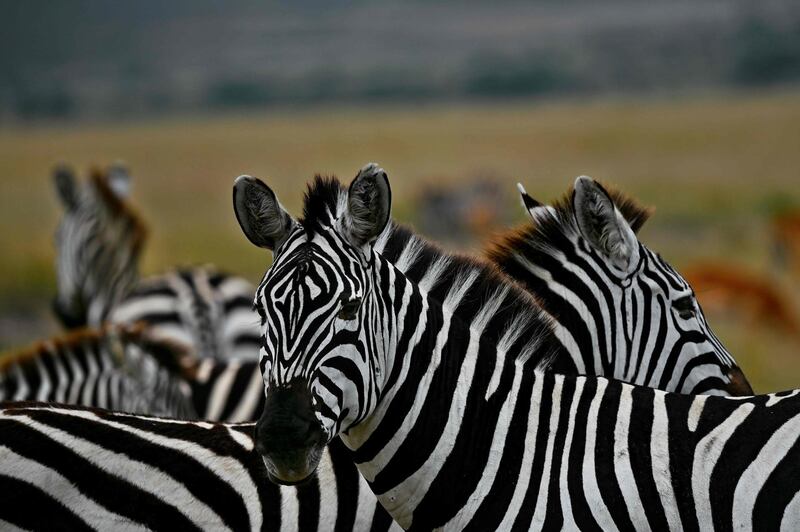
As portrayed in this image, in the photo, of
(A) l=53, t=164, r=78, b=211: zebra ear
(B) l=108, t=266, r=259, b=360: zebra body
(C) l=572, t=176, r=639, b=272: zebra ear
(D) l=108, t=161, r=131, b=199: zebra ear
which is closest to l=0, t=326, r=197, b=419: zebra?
(B) l=108, t=266, r=259, b=360: zebra body

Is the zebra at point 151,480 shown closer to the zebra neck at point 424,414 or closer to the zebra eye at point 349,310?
the zebra neck at point 424,414

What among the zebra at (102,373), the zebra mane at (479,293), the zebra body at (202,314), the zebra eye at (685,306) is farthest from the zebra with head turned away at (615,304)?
the zebra body at (202,314)

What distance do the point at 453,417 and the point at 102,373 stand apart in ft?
12.5

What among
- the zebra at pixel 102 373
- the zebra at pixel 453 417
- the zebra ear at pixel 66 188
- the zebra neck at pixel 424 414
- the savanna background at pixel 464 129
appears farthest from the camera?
the savanna background at pixel 464 129

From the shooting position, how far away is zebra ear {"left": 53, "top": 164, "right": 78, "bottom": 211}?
1141 centimetres

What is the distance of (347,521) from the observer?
4.48 m

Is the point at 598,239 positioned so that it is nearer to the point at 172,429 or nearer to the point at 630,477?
the point at 630,477

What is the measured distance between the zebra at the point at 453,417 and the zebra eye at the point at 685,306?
95 cm

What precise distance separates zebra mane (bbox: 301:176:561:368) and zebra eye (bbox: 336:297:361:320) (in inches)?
24.9

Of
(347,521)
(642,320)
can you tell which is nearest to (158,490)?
(347,521)

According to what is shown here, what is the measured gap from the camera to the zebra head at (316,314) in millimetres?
3691

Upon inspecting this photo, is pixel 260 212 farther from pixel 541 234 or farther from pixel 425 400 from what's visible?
pixel 541 234

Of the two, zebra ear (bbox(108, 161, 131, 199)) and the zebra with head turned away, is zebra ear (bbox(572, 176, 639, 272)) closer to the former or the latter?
the zebra with head turned away

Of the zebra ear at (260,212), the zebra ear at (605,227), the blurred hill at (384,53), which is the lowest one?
the zebra ear at (260,212)
